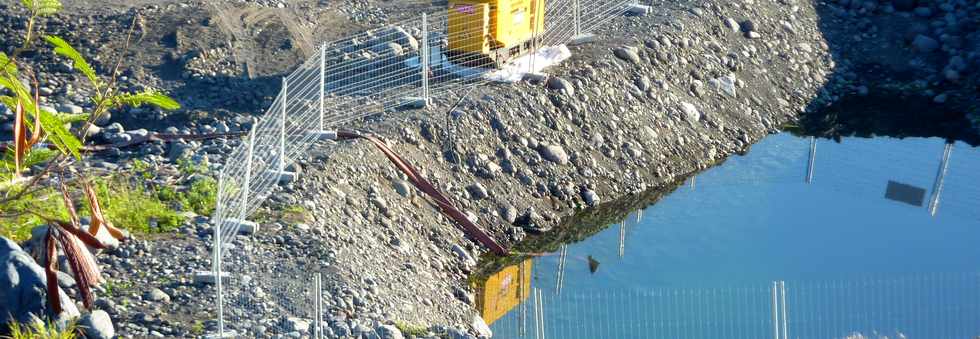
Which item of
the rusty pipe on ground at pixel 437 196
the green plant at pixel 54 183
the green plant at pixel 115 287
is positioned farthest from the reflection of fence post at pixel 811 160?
the green plant at pixel 115 287

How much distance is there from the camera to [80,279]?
10984 mm

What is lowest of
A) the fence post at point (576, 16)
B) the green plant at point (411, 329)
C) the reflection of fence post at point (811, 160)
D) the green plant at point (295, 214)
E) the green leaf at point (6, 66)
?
the green plant at point (411, 329)

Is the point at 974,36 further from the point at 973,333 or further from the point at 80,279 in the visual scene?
the point at 80,279

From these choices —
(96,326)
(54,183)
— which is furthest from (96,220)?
(54,183)

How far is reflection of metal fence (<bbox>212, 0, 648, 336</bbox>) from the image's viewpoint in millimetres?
11727

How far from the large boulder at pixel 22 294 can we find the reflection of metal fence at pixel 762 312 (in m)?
4.64

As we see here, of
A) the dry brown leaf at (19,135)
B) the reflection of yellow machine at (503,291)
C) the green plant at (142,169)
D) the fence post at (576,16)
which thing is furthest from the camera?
the fence post at (576,16)

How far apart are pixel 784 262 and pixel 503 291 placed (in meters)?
3.55

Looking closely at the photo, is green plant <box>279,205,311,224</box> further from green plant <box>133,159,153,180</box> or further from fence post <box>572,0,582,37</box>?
fence post <box>572,0,582,37</box>

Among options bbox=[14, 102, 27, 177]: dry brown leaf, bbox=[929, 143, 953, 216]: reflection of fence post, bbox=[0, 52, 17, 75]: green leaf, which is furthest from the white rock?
bbox=[14, 102, 27, 177]: dry brown leaf

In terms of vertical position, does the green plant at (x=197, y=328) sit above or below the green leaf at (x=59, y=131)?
below

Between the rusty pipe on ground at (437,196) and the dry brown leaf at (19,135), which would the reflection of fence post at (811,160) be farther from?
the dry brown leaf at (19,135)

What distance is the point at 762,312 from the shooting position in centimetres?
1409

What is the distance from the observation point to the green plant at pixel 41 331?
10383mm
